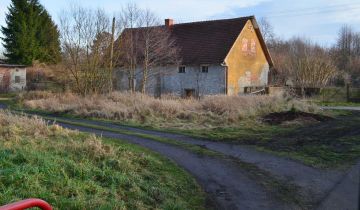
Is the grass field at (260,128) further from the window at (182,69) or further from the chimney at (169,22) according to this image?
the chimney at (169,22)

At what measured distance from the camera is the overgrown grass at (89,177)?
701 centimetres

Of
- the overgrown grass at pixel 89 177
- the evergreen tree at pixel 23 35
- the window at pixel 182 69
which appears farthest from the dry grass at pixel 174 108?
the evergreen tree at pixel 23 35

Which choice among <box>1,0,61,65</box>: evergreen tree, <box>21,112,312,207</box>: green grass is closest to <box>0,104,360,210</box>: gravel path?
<box>21,112,312,207</box>: green grass

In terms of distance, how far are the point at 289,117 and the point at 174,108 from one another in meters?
5.81

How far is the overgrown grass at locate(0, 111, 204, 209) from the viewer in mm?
7012

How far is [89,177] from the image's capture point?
8.28 m

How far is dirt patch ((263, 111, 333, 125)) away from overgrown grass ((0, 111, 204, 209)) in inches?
419

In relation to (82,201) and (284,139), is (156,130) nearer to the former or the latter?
(284,139)

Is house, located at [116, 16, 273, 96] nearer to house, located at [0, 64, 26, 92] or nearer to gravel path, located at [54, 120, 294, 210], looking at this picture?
house, located at [0, 64, 26, 92]

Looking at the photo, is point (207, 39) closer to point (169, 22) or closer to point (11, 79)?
point (169, 22)

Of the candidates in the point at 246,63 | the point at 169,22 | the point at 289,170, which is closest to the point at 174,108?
the point at 289,170

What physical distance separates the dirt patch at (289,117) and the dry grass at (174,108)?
0.95 metres

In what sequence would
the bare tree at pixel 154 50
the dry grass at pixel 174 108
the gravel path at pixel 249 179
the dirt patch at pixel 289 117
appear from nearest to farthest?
the gravel path at pixel 249 179 → the dry grass at pixel 174 108 → the dirt patch at pixel 289 117 → the bare tree at pixel 154 50

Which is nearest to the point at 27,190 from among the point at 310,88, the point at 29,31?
the point at 310,88
